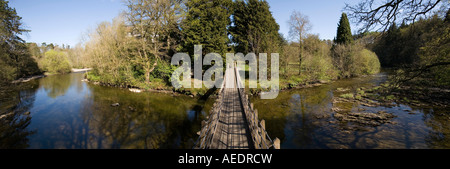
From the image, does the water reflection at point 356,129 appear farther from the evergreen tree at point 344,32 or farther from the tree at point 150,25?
the evergreen tree at point 344,32

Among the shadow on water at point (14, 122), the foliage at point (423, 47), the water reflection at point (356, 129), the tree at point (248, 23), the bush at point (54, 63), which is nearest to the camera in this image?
the foliage at point (423, 47)

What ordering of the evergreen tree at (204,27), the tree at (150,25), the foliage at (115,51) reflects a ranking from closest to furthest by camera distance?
the tree at (150,25) < the evergreen tree at (204,27) < the foliage at (115,51)

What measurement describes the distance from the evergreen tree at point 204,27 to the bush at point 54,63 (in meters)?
36.2

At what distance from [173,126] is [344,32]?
36536 mm

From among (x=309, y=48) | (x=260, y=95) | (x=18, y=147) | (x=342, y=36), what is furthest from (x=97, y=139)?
(x=342, y=36)

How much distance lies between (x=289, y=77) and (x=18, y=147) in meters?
23.5

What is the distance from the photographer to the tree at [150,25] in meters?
17.9

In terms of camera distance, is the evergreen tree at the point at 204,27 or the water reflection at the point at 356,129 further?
the evergreen tree at the point at 204,27

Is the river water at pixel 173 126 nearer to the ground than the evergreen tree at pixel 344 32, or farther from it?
nearer to the ground

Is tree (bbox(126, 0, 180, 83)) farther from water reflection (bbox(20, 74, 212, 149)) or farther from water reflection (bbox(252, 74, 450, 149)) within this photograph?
water reflection (bbox(252, 74, 450, 149))

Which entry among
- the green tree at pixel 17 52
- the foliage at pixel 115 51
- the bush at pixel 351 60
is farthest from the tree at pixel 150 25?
the bush at pixel 351 60

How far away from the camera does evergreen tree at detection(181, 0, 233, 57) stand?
65.8 feet

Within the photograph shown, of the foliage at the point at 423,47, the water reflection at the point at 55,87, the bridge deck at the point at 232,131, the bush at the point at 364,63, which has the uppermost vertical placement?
the bush at the point at 364,63

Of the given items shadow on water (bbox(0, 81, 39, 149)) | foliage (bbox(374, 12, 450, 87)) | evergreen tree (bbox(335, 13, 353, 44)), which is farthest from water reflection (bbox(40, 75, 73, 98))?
evergreen tree (bbox(335, 13, 353, 44))
